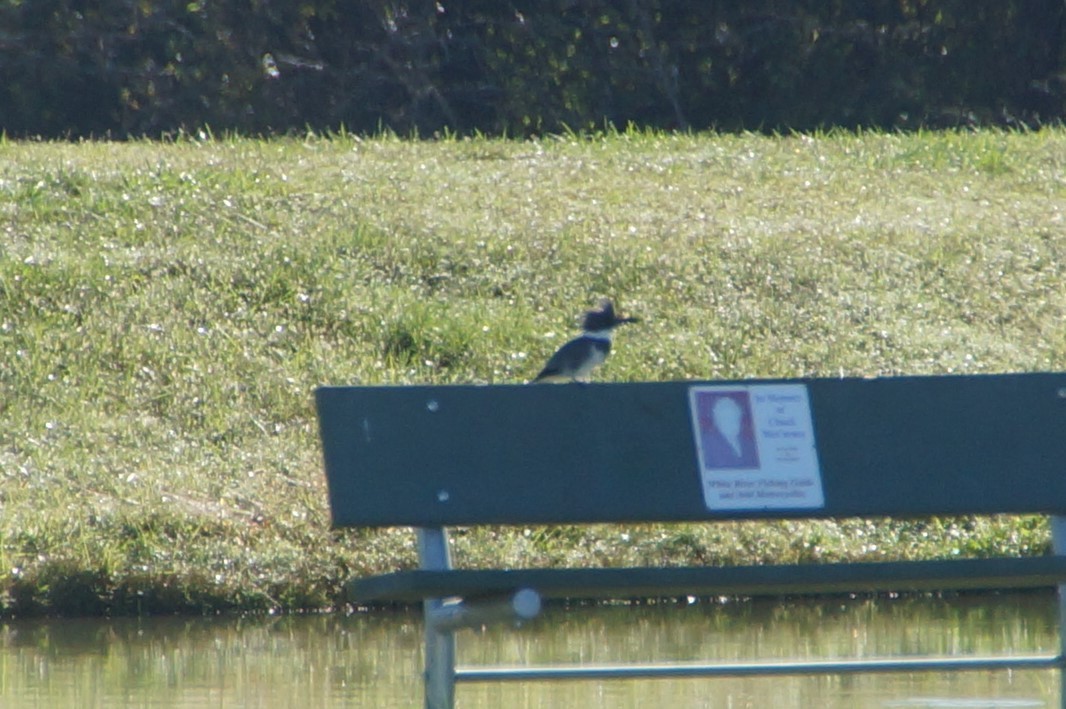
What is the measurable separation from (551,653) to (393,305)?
13.0 feet

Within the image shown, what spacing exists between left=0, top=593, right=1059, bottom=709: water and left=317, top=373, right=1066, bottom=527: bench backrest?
0.95 meters

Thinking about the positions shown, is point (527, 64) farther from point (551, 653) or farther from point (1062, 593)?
point (1062, 593)

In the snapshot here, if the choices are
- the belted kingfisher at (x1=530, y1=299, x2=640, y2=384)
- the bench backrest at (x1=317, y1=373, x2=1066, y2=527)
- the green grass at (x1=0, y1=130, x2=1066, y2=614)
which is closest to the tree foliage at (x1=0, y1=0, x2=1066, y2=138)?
the green grass at (x1=0, y1=130, x2=1066, y2=614)

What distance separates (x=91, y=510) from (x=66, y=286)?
2690 mm

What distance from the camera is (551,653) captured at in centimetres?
623

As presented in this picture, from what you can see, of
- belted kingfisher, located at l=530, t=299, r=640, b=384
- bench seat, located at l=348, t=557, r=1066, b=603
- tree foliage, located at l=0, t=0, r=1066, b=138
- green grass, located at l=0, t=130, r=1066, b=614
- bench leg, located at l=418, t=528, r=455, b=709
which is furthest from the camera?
tree foliage, located at l=0, t=0, r=1066, b=138

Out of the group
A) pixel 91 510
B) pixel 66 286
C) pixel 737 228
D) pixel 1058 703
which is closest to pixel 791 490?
pixel 1058 703

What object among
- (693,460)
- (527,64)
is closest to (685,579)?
(693,460)

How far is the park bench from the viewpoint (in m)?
4.38

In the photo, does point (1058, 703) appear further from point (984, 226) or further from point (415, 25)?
point (415, 25)

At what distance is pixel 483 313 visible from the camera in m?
9.86

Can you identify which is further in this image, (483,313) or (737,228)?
(737,228)

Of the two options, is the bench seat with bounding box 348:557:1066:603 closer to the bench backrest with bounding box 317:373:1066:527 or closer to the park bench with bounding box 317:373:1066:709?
the park bench with bounding box 317:373:1066:709

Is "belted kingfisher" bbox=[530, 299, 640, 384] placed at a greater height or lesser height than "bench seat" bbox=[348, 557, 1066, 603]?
greater
